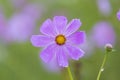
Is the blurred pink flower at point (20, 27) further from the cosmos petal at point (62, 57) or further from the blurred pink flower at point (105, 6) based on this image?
the cosmos petal at point (62, 57)

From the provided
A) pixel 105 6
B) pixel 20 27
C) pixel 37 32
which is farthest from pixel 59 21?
pixel 20 27

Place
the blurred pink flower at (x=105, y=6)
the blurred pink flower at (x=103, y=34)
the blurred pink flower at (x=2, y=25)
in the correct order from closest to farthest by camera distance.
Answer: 1. the blurred pink flower at (x=105, y=6)
2. the blurred pink flower at (x=103, y=34)
3. the blurred pink flower at (x=2, y=25)

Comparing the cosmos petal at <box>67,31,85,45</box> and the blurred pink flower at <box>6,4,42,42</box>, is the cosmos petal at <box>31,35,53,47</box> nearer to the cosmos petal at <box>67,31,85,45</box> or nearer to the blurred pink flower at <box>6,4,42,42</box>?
the cosmos petal at <box>67,31,85,45</box>

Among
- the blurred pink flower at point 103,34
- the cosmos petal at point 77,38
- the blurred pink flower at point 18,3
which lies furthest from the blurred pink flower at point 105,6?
the cosmos petal at point 77,38

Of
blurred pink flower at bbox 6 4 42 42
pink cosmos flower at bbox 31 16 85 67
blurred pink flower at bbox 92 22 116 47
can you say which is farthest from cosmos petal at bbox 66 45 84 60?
blurred pink flower at bbox 6 4 42 42

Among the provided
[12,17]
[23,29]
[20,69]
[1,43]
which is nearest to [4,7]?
[12,17]

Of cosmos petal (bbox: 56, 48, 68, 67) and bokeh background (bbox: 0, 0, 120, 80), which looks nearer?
cosmos petal (bbox: 56, 48, 68, 67)
